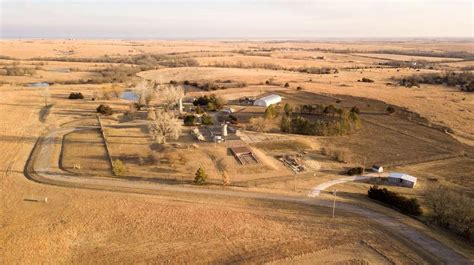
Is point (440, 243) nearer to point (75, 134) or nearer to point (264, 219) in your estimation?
point (264, 219)

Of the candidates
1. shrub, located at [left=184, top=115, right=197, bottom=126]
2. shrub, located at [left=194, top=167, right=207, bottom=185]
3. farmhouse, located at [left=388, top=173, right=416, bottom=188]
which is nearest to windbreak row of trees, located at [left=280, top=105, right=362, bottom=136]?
shrub, located at [left=184, top=115, right=197, bottom=126]

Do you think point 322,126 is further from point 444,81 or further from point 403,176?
point 444,81

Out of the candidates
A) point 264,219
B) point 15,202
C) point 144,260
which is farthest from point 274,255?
point 15,202

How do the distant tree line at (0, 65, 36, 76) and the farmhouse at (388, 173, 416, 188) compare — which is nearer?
the farmhouse at (388, 173, 416, 188)

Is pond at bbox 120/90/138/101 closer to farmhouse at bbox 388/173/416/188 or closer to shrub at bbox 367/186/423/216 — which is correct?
farmhouse at bbox 388/173/416/188

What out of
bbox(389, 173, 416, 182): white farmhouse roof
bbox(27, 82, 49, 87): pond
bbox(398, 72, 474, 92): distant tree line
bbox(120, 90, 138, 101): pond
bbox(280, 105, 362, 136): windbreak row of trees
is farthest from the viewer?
bbox(27, 82, 49, 87): pond

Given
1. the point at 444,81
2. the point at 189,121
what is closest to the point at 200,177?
the point at 189,121
